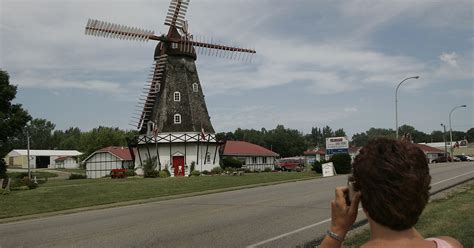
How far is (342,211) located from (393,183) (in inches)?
11.6

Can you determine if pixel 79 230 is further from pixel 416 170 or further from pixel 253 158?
pixel 253 158

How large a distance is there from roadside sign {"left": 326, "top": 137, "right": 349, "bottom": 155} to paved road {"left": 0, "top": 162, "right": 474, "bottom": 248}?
29848 millimetres

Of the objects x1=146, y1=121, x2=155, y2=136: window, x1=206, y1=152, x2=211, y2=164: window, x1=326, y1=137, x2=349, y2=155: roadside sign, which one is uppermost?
x1=146, y1=121, x2=155, y2=136: window

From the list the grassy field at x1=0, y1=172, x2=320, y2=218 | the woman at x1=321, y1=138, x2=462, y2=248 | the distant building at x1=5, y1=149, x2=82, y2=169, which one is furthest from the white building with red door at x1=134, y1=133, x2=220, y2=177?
the distant building at x1=5, y1=149, x2=82, y2=169

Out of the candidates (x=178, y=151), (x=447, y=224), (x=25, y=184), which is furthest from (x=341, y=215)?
(x=178, y=151)

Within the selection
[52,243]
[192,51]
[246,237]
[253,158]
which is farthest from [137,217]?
[253,158]

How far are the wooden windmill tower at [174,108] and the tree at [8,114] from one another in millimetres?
9150

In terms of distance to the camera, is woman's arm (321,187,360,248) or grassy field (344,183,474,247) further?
grassy field (344,183,474,247)

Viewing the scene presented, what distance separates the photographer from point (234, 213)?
15.3 metres

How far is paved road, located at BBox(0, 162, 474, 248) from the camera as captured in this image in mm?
10609

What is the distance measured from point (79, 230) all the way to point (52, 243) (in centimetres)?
197

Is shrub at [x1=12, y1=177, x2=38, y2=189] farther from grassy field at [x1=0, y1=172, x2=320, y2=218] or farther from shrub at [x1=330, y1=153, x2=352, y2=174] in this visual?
shrub at [x1=330, y1=153, x2=352, y2=174]

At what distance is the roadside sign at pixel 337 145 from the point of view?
154ft

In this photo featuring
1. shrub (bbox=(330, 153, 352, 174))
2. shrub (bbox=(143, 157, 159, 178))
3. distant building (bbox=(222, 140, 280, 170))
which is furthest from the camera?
distant building (bbox=(222, 140, 280, 170))
